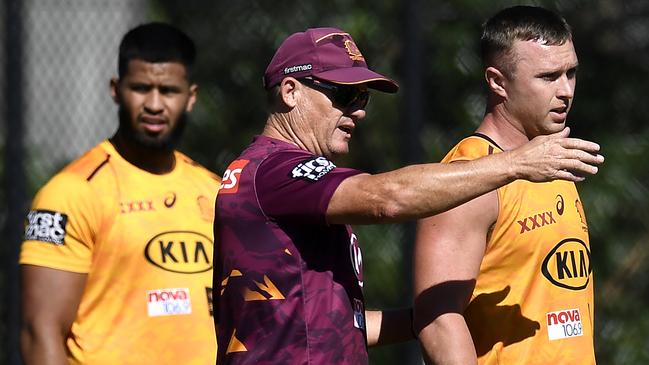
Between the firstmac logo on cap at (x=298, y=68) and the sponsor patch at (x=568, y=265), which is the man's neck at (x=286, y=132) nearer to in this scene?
the firstmac logo on cap at (x=298, y=68)

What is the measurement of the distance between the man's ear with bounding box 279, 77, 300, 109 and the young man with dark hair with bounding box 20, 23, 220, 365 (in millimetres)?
1293

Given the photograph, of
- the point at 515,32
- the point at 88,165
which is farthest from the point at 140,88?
the point at 515,32

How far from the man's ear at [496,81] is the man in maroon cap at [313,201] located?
44cm

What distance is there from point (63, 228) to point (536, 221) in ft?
6.16

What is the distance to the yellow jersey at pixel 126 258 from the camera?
5098mm

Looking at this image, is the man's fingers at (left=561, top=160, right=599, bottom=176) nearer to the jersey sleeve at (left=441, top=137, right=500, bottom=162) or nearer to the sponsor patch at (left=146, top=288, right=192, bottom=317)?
the jersey sleeve at (left=441, top=137, right=500, bottom=162)

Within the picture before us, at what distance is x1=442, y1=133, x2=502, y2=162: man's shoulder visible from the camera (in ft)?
14.4

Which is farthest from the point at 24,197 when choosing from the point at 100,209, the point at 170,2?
the point at 100,209

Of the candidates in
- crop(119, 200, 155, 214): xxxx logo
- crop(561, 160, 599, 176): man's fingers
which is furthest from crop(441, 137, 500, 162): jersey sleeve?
crop(119, 200, 155, 214): xxxx logo

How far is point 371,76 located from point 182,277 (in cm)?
151

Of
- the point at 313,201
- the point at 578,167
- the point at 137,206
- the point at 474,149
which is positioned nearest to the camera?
the point at 578,167

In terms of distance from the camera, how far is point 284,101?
13.7 ft

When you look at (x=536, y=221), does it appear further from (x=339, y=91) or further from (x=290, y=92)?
(x=290, y=92)

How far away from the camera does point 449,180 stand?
12.0 feet
